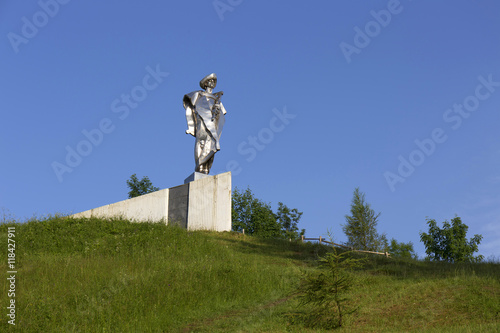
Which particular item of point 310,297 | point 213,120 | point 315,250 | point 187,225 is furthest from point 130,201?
point 310,297

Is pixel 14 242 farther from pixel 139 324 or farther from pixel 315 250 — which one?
pixel 315 250

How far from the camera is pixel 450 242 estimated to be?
29.2 meters

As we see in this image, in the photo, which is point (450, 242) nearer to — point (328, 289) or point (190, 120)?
point (190, 120)

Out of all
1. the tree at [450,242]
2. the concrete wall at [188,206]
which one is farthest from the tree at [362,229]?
the concrete wall at [188,206]

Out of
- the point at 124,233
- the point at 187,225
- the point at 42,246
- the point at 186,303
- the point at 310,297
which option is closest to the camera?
the point at 310,297

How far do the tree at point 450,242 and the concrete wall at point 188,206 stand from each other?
14326 mm

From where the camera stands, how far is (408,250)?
3797 cm

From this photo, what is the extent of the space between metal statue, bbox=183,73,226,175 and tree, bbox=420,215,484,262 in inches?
587

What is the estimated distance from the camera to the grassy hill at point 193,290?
8961 mm

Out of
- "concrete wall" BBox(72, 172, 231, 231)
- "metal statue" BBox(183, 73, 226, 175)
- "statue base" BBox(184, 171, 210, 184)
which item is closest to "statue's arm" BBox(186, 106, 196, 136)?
"metal statue" BBox(183, 73, 226, 175)

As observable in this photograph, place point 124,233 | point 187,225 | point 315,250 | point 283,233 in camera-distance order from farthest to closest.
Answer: point 283,233 < point 187,225 < point 315,250 < point 124,233

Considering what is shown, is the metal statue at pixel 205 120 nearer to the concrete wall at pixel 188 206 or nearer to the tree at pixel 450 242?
the concrete wall at pixel 188 206

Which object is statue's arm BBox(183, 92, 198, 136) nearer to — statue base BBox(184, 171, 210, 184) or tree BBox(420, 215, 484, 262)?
statue base BBox(184, 171, 210, 184)

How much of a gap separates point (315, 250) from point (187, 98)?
9.47 meters
